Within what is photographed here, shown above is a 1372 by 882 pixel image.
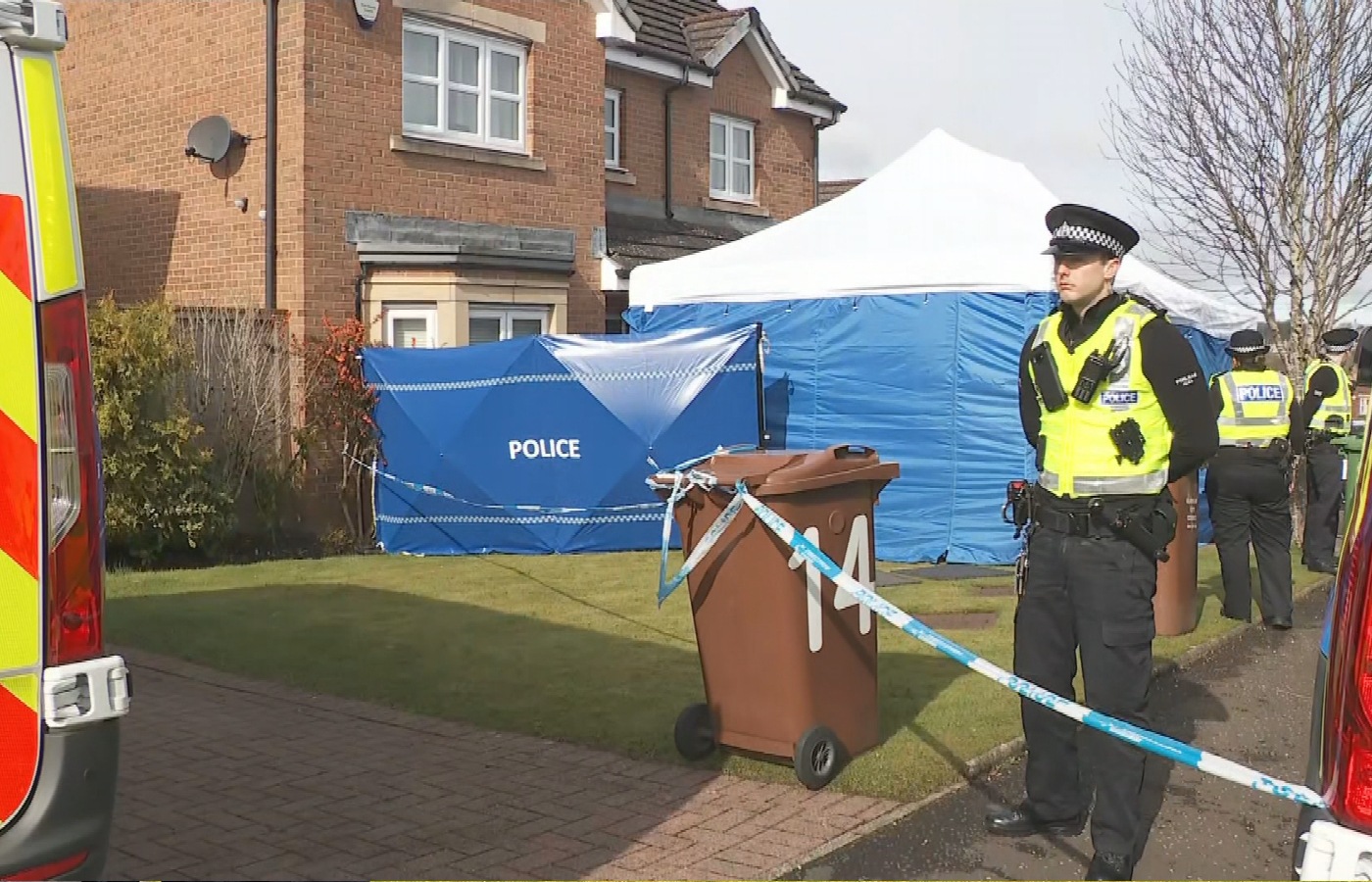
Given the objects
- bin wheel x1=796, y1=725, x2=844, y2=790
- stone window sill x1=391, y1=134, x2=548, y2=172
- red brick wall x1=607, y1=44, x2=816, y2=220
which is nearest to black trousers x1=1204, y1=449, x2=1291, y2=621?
bin wheel x1=796, y1=725, x2=844, y2=790

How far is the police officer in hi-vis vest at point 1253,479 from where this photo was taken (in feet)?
29.3

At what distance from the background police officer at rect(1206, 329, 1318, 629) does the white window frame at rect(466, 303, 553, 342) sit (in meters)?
7.30

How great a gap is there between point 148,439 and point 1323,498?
406 inches

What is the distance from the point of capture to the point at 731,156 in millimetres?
19188

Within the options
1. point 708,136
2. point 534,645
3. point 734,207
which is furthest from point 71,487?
point 734,207

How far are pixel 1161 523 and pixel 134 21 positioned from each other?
13540 mm

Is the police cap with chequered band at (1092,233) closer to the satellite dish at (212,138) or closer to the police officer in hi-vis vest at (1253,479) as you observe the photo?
the police officer in hi-vis vest at (1253,479)

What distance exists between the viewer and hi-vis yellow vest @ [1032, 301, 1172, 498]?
4477 mm

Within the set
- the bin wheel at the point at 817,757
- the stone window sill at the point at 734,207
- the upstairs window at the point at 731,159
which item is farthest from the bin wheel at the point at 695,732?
the upstairs window at the point at 731,159

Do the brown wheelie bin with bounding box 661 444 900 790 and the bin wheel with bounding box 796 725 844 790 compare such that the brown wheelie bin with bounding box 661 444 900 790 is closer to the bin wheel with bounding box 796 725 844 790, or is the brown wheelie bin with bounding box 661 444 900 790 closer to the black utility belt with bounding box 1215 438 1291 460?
the bin wheel with bounding box 796 725 844 790

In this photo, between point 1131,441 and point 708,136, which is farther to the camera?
point 708,136

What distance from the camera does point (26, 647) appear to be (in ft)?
9.39

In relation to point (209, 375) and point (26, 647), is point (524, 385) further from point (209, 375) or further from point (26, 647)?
point (26, 647)

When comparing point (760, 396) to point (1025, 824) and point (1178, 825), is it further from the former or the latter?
point (1025, 824)
